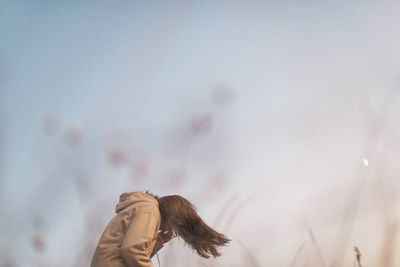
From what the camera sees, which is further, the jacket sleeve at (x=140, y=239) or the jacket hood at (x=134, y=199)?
the jacket hood at (x=134, y=199)

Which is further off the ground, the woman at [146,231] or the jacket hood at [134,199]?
the jacket hood at [134,199]

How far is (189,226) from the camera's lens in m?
4.02

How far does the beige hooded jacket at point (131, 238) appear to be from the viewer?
3383 mm

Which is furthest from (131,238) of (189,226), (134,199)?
(189,226)

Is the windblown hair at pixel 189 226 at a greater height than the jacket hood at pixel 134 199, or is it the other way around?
the jacket hood at pixel 134 199

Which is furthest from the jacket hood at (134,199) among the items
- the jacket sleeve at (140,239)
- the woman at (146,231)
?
the jacket sleeve at (140,239)

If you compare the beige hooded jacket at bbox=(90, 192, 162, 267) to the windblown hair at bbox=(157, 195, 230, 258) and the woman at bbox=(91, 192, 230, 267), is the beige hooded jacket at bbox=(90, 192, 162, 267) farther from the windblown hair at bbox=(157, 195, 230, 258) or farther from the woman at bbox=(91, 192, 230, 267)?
the windblown hair at bbox=(157, 195, 230, 258)

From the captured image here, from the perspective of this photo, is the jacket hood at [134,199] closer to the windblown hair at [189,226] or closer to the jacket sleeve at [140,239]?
the windblown hair at [189,226]

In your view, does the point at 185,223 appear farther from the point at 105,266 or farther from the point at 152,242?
the point at 105,266

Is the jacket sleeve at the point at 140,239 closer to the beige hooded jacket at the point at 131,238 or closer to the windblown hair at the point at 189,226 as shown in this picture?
the beige hooded jacket at the point at 131,238

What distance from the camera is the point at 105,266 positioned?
11.4 ft

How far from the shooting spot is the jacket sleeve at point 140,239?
3.36m

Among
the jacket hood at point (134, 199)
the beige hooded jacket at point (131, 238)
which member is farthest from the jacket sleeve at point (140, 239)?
the jacket hood at point (134, 199)

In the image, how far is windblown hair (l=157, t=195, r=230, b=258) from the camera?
13.2 ft
